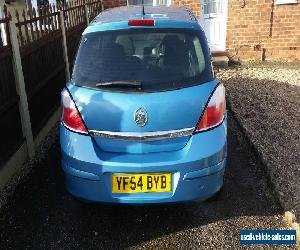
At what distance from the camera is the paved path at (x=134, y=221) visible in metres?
3.41

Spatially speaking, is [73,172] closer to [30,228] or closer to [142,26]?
[30,228]

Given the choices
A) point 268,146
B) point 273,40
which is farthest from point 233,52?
point 268,146

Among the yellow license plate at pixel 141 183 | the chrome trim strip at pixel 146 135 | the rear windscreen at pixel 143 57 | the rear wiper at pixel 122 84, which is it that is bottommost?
the yellow license plate at pixel 141 183

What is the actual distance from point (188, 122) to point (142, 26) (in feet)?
3.39

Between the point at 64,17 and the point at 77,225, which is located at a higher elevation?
the point at 64,17

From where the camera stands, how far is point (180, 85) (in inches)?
130

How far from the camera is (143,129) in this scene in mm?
3203

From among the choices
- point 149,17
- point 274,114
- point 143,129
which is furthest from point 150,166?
point 274,114

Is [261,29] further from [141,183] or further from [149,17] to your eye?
[141,183]

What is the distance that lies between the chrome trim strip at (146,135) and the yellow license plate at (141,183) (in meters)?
0.31

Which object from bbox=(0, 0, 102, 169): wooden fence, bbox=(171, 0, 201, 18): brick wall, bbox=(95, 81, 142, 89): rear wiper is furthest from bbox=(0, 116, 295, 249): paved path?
bbox=(171, 0, 201, 18): brick wall

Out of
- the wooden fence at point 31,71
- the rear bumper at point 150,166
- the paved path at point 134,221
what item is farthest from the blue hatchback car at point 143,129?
the wooden fence at point 31,71

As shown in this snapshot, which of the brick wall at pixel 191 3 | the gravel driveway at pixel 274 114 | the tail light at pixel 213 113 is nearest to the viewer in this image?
the tail light at pixel 213 113

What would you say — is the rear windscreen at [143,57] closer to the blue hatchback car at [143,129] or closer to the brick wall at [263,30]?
the blue hatchback car at [143,129]
